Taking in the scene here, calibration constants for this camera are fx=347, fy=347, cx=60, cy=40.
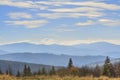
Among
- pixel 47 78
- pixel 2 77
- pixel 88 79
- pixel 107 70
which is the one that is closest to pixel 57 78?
pixel 47 78

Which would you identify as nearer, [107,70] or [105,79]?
[105,79]

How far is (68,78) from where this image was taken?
24469mm

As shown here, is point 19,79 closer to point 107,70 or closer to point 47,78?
point 47,78

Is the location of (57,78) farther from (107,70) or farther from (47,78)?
(107,70)

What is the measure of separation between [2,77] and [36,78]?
246 cm

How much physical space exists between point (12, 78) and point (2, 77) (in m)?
0.69


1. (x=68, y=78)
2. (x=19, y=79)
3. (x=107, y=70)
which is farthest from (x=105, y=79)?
(x=107, y=70)

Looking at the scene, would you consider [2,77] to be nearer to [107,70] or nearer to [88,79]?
[88,79]

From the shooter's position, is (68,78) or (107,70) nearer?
(68,78)

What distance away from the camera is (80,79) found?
24.1m

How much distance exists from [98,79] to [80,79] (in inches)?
49.7

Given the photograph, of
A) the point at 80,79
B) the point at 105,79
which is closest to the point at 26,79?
the point at 80,79

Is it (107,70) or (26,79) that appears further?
(107,70)

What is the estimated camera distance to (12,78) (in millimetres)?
23656
